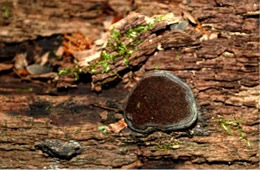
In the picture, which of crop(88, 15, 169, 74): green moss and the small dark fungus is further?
crop(88, 15, 169, 74): green moss

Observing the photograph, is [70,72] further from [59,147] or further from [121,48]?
[59,147]

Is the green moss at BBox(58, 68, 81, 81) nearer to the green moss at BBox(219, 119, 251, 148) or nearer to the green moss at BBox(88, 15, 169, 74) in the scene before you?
the green moss at BBox(88, 15, 169, 74)

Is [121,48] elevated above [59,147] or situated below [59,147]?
above

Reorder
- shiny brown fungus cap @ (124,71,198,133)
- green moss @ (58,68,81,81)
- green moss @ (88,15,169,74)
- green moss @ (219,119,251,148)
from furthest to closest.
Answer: green moss @ (58,68,81,81)
green moss @ (88,15,169,74)
green moss @ (219,119,251,148)
shiny brown fungus cap @ (124,71,198,133)

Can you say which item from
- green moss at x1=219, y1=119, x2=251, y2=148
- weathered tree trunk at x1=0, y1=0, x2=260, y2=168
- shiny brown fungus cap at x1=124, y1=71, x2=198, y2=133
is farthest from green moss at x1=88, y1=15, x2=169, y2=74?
green moss at x1=219, y1=119, x2=251, y2=148

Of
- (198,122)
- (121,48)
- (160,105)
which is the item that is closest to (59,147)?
(160,105)

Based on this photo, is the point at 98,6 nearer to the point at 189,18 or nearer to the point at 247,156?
the point at 189,18

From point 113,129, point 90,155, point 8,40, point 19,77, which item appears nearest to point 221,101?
point 113,129
